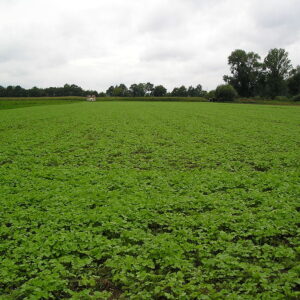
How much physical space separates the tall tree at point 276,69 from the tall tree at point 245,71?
4.33m

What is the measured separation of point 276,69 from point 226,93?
29.6 meters

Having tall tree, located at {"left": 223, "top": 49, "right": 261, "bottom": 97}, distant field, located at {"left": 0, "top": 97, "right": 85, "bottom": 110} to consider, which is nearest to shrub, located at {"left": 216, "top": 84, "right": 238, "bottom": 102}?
tall tree, located at {"left": 223, "top": 49, "right": 261, "bottom": 97}

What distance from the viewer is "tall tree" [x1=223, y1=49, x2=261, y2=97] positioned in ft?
368

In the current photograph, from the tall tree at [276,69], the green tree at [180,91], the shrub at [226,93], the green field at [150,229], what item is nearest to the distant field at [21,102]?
the shrub at [226,93]

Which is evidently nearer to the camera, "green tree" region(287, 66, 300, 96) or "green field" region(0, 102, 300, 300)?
"green field" region(0, 102, 300, 300)

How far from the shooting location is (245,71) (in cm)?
11281

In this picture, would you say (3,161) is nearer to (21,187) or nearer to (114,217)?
(21,187)

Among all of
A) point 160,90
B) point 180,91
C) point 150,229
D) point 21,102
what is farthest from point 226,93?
point 150,229

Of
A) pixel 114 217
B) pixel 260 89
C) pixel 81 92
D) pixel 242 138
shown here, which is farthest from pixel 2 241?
pixel 81 92

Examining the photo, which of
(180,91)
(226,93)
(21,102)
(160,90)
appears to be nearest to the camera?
(21,102)

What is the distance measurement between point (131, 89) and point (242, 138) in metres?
177

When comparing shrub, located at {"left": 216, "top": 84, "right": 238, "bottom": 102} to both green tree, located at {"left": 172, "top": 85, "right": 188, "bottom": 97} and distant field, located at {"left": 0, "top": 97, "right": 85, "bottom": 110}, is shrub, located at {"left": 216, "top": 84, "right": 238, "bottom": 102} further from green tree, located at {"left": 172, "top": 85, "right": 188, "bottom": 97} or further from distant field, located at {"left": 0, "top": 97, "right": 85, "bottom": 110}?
green tree, located at {"left": 172, "top": 85, "right": 188, "bottom": 97}

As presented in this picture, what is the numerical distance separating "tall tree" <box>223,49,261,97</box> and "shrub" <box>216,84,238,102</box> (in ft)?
62.0

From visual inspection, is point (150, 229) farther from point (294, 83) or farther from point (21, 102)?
point (294, 83)
